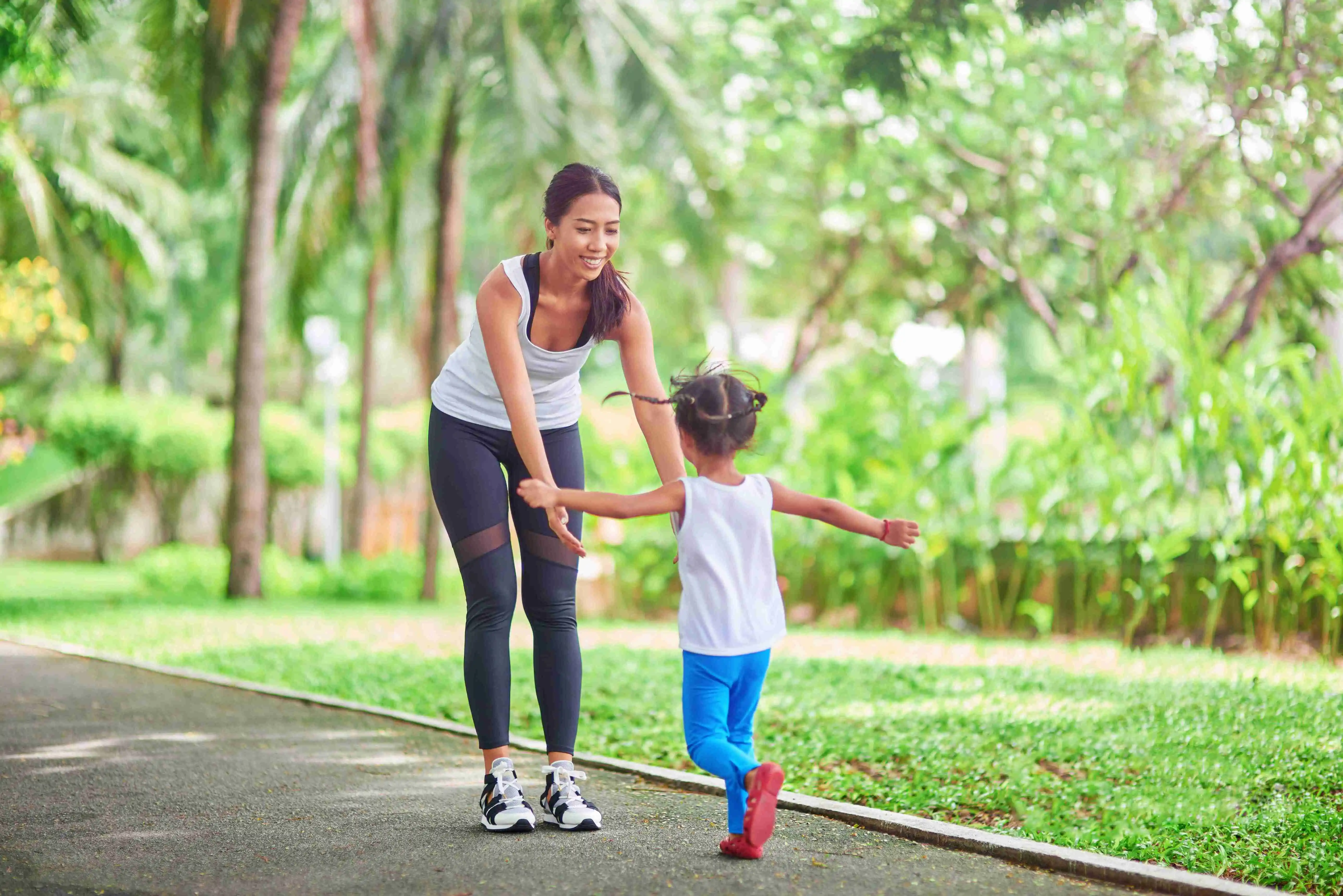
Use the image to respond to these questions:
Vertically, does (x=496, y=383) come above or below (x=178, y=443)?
below

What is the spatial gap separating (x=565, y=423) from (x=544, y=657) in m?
0.73

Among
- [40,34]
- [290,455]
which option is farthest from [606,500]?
[290,455]

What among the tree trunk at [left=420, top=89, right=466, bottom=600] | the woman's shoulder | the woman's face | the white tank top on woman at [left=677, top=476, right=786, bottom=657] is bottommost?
the white tank top on woman at [left=677, top=476, right=786, bottom=657]

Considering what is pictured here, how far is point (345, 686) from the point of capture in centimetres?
721

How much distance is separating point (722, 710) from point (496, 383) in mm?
1157

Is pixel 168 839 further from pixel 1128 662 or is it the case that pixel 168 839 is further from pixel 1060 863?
pixel 1128 662

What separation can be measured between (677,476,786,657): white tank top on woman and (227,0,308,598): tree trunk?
10.2m

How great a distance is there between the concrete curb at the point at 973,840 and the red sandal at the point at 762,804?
0.68 meters

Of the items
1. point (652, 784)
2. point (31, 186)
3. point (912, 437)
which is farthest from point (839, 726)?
point (31, 186)

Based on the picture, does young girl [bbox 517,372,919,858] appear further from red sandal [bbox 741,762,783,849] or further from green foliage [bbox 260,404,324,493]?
green foliage [bbox 260,404,324,493]

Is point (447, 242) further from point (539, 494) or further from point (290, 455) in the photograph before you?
point (539, 494)

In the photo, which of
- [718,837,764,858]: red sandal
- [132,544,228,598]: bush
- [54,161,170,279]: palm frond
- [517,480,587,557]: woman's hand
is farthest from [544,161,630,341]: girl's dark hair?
[54,161,170,279]: palm frond

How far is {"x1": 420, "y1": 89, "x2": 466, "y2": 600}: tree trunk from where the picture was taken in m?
15.0

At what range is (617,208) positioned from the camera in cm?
388
